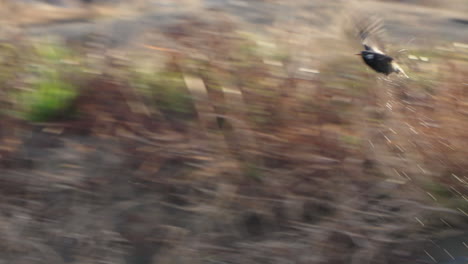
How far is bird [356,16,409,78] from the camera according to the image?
4.33 m

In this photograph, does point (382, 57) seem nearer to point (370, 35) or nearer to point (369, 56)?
point (369, 56)

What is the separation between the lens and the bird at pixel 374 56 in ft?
14.2

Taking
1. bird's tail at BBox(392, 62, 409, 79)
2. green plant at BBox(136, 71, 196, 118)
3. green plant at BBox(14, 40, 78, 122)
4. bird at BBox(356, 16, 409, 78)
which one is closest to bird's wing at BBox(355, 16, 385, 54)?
bird at BBox(356, 16, 409, 78)

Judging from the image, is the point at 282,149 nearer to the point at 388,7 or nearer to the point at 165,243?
the point at 165,243

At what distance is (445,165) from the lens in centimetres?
409

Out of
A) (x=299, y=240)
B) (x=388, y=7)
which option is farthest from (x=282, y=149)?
(x=388, y=7)

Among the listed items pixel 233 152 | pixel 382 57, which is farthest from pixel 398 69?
pixel 233 152

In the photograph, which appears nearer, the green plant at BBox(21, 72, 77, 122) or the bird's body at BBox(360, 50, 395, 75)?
the bird's body at BBox(360, 50, 395, 75)

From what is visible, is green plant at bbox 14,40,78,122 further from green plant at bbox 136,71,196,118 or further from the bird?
the bird

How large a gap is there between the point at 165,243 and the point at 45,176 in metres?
0.89

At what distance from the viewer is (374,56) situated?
14.2 ft

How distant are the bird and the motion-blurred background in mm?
47

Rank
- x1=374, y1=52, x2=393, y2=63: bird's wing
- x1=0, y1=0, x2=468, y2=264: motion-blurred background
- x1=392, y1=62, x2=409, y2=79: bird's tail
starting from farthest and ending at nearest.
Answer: x1=392, y1=62, x2=409, y2=79: bird's tail, x1=374, y1=52, x2=393, y2=63: bird's wing, x1=0, y1=0, x2=468, y2=264: motion-blurred background

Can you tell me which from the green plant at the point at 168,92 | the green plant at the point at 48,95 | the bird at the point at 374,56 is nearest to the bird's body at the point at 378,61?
the bird at the point at 374,56
